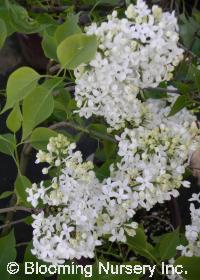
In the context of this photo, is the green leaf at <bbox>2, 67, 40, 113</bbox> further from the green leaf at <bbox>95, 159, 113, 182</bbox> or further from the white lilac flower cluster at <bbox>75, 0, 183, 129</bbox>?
the green leaf at <bbox>95, 159, 113, 182</bbox>

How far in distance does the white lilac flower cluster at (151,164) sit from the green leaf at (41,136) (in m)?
0.10

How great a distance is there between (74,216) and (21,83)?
0.53ft

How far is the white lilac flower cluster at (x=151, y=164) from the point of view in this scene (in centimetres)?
55

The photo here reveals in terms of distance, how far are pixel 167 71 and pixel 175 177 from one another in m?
0.13

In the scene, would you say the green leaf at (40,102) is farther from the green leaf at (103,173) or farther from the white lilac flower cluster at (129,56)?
the green leaf at (103,173)

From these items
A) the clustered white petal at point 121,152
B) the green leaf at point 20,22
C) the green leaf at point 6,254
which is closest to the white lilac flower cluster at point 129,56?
the clustered white petal at point 121,152

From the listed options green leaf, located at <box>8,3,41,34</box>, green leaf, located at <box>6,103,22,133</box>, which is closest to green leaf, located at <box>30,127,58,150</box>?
→ green leaf, located at <box>6,103,22,133</box>

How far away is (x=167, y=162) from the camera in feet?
1.90

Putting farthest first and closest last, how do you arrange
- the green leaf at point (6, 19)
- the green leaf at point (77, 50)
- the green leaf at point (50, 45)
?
1. the green leaf at point (6, 19)
2. the green leaf at point (50, 45)
3. the green leaf at point (77, 50)

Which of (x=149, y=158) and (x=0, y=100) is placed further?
(x=0, y=100)

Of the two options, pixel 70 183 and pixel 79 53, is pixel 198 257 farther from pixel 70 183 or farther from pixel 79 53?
pixel 79 53

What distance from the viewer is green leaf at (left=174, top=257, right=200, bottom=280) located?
1.92 feet

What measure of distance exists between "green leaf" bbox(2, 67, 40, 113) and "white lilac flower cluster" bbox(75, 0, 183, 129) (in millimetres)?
73

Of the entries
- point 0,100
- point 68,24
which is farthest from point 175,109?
point 0,100
